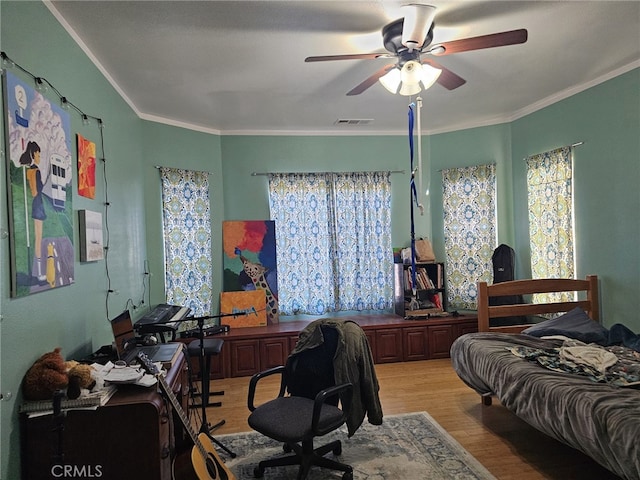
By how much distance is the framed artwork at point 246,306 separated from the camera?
4895 millimetres

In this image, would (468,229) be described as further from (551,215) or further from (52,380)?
(52,380)

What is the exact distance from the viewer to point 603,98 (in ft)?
12.4

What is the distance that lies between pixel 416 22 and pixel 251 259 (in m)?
3.37

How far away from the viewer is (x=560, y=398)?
8.00 feet

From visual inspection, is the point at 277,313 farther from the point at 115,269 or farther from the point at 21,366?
the point at 21,366

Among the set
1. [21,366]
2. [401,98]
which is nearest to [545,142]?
[401,98]

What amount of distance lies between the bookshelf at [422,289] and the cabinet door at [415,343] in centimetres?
20

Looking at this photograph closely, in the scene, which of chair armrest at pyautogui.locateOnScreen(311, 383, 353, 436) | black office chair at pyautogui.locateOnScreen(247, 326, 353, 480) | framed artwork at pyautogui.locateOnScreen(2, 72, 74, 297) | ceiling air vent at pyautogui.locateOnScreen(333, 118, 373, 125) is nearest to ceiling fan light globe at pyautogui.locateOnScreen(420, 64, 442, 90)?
black office chair at pyautogui.locateOnScreen(247, 326, 353, 480)

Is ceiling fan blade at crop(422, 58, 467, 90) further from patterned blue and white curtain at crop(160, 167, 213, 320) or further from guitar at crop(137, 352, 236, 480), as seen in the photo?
patterned blue and white curtain at crop(160, 167, 213, 320)

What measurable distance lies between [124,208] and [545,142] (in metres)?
4.18

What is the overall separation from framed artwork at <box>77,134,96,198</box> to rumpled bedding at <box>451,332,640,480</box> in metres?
2.97

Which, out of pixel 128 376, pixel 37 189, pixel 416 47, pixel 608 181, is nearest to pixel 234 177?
pixel 416 47

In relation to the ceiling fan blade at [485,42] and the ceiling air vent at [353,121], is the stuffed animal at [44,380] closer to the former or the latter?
the ceiling fan blade at [485,42]

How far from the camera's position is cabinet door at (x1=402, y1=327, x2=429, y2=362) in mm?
4879
